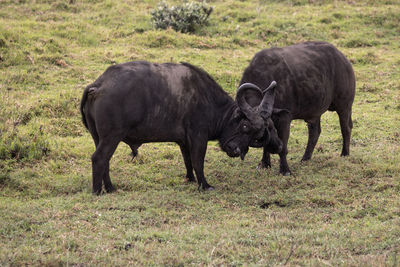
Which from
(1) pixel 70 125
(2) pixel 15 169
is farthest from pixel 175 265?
(1) pixel 70 125

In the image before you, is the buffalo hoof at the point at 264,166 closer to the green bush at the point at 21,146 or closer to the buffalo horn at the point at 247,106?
the buffalo horn at the point at 247,106

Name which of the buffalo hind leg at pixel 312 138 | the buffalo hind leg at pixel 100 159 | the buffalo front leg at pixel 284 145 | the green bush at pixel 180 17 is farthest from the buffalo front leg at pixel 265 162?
the green bush at pixel 180 17

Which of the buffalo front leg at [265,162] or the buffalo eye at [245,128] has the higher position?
the buffalo eye at [245,128]

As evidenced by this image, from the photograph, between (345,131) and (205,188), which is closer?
(205,188)

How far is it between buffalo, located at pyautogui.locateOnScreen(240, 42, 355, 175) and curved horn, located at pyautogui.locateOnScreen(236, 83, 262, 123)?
0.39m

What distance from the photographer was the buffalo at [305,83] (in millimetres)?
8938

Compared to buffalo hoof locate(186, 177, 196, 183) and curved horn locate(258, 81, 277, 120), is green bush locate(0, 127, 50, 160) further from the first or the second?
curved horn locate(258, 81, 277, 120)

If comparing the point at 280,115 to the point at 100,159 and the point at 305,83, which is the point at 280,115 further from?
the point at 100,159

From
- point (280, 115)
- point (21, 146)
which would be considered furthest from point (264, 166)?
point (21, 146)

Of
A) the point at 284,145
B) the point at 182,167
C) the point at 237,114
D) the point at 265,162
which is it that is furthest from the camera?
the point at 182,167

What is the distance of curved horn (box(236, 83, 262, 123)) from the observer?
8.29 meters

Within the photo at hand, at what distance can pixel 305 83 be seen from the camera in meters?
9.19

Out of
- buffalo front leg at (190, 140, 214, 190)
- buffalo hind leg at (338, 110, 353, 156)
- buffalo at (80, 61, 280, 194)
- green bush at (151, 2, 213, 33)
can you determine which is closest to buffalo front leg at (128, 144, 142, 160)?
buffalo at (80, 61, 280, 194)

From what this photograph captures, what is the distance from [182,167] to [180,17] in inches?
317
